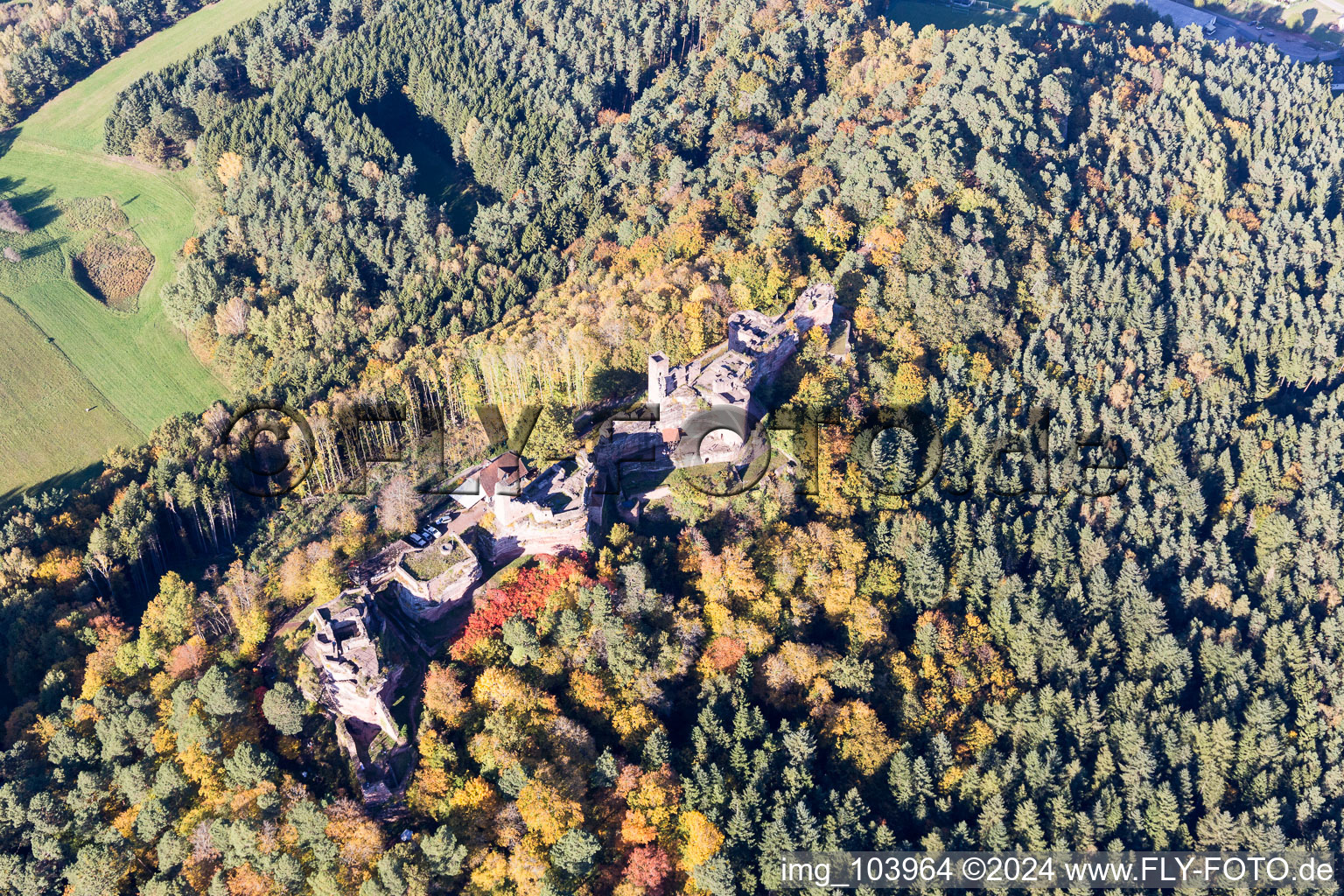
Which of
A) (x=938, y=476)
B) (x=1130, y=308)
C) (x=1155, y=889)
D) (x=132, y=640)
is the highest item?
(x=1130, y=308)

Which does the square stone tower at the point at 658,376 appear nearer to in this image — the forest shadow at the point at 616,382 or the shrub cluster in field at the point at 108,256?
the forest shadow at the point at 616,382

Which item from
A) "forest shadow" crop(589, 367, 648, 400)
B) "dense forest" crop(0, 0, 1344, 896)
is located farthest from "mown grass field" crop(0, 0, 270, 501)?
"forest shadow" crop(589, 367, 648, 400)

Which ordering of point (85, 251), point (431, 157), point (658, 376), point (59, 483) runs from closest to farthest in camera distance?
1. point (658, 376)
2. point (59, 483)
3. point (85, 251)
4. point (431, 157)

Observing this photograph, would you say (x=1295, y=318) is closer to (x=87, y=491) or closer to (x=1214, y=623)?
(x=1214, y=623)

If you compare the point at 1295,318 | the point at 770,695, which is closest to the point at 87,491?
the point at 770,695

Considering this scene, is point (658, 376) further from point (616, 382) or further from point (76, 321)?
point (76, 321)

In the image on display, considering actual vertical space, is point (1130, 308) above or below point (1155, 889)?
above

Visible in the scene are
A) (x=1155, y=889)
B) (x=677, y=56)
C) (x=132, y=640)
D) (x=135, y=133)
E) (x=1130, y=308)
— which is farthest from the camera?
(x=677, y=56)

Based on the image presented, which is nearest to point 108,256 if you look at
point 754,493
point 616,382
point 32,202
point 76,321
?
point 76,321
